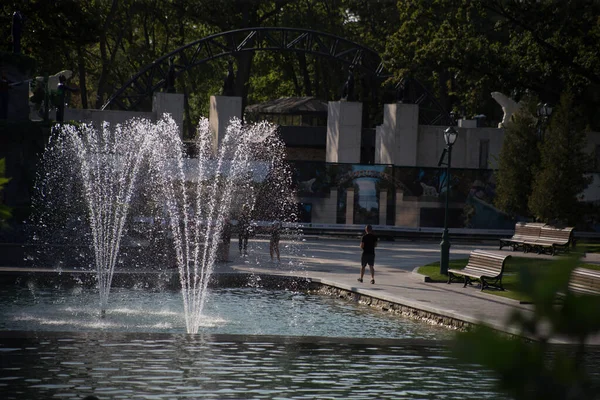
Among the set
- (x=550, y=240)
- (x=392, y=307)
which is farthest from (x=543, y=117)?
(x=392, y=307)

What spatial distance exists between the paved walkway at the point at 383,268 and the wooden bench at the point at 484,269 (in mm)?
266

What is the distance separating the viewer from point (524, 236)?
32.9 m

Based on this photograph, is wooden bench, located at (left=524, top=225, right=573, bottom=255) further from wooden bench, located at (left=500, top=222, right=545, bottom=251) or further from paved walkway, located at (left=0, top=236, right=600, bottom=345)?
→ paved walkway, located at (left=0, top=236, right=600, bottom=345)

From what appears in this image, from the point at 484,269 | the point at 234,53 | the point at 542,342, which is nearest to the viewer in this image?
the point at 542,342

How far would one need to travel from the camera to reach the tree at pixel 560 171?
2984 cm

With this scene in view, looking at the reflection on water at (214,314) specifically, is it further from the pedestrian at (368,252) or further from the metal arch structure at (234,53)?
the metal arch structure at (234,53)

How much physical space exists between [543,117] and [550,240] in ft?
15.6

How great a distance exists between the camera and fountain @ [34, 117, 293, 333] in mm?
27969

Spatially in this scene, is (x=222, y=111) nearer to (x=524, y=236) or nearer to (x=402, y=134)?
(x=402, y=134)

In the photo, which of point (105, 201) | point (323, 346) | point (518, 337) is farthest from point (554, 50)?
point (518, 337)

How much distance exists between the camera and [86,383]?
34.4 feet

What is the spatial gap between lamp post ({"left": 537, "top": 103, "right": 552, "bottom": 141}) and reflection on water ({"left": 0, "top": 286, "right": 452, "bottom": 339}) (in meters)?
14.9

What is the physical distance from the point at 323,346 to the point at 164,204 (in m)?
21.9

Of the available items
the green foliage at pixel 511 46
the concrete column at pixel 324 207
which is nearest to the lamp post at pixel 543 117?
the green foliage at pixel 511 46
